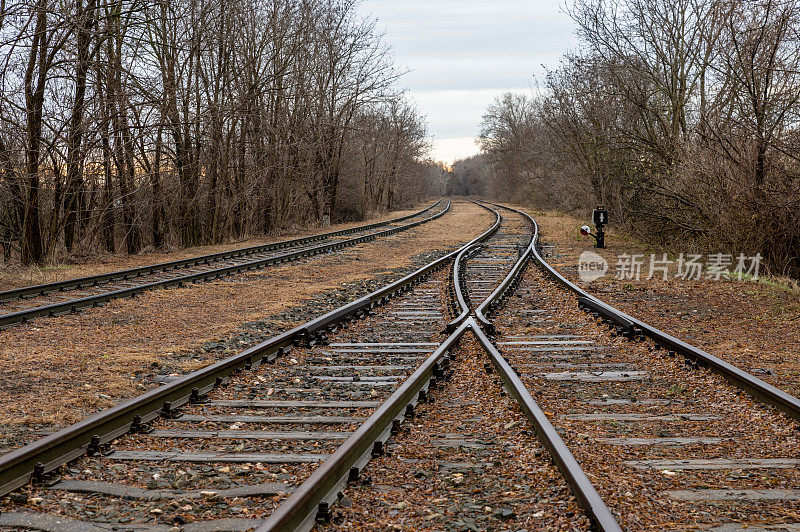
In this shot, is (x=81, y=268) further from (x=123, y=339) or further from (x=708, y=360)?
(x=708, y=360)

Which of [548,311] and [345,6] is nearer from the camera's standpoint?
[548,311]

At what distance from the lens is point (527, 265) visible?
15266 millimetres

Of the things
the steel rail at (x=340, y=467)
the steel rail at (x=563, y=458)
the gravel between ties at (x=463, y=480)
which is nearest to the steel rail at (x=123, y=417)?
the steel rail at (x=340, y=467)

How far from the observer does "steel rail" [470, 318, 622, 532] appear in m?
3.10

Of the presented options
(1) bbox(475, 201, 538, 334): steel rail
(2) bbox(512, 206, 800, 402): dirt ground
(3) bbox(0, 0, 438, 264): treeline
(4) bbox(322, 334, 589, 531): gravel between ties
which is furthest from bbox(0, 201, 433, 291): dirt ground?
(4) bbox(322, 334, 589, 531): gravel between ties

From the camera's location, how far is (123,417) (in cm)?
472

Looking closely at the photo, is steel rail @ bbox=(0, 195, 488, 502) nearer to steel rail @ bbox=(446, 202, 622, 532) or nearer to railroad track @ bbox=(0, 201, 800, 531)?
railroad track @ bbox=(0, 201, 800, 531)

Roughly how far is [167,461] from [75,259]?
13571 mm

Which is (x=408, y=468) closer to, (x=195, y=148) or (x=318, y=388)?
(x=318, y=388)

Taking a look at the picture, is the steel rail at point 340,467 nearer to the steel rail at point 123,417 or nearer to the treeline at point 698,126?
the steel rail at point 123,417

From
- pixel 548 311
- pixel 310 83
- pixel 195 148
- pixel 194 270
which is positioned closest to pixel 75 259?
pixel 194 270

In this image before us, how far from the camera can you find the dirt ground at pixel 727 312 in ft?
22.7

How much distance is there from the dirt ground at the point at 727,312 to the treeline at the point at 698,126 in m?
1.08

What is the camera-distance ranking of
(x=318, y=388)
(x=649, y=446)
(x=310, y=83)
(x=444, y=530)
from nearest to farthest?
(x=444, y=530) → (x=649, y=446) → (x=318, y=388) → (x=310, y=83)
